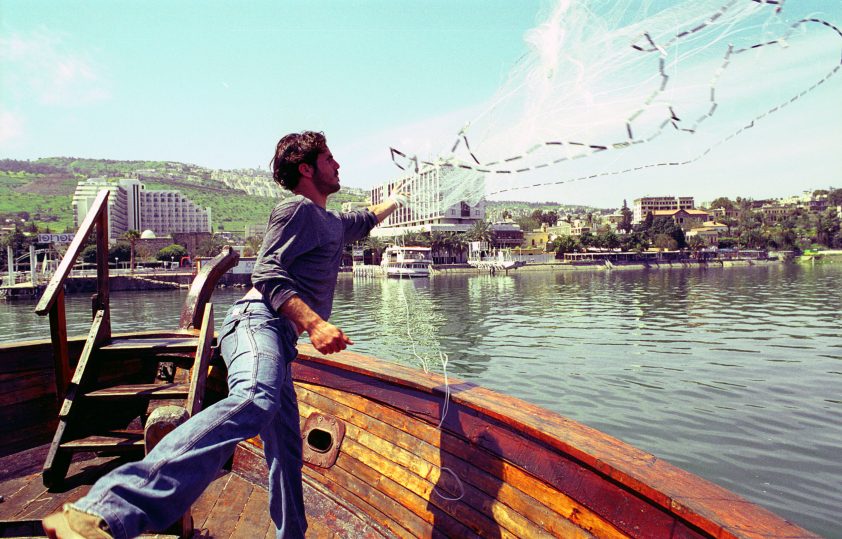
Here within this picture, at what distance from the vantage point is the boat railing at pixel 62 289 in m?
3.14

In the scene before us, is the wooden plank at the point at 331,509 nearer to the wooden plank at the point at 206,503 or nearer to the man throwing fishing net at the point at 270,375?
the wooden plank at the point at 206,503

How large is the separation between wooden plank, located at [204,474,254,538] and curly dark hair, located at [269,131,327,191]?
6.06 ft

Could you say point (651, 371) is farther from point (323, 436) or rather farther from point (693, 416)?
point (323, 436)

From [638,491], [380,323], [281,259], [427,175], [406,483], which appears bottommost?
[380,323]

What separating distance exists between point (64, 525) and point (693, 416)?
10.7 m

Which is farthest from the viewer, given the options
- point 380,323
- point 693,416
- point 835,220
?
point 835,220

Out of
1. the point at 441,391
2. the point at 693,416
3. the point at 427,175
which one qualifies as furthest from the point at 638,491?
the point at 693,416

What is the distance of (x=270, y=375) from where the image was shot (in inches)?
76.0

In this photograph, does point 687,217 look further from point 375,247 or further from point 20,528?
point 20,528

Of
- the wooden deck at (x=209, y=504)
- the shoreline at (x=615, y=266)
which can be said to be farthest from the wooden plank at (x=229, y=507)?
the shoreline at (x=615, y=266)

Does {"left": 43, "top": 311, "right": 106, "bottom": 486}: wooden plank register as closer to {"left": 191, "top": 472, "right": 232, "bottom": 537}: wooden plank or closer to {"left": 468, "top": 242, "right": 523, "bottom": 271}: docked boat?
{"left": 191, "top": 472, "right": 232, "bottom": 537}: wooden plank

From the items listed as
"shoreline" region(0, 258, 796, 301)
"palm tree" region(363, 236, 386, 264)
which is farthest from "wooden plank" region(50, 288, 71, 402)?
"palm tree" region(363, 236, 386, 264)

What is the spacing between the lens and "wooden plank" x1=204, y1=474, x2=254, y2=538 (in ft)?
9.05

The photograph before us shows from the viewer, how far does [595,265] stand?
121m
